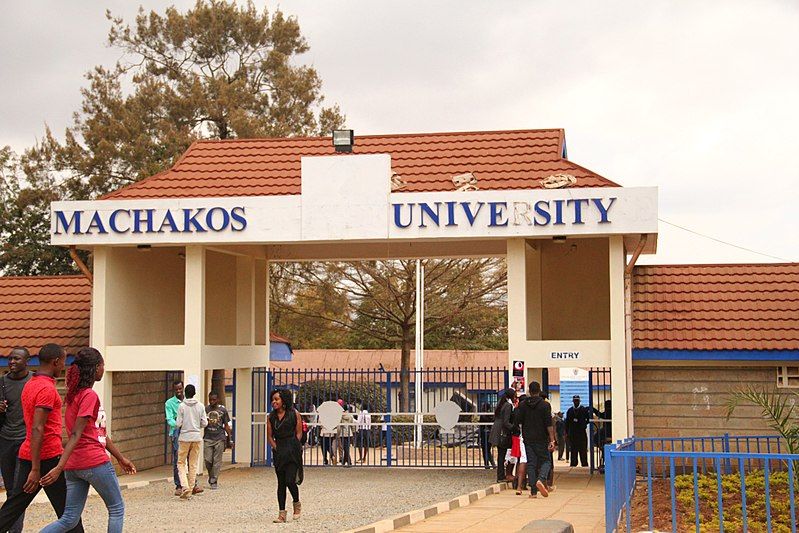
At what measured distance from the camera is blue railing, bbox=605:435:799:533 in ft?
34.0

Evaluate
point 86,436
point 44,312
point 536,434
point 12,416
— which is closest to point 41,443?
point 86,436

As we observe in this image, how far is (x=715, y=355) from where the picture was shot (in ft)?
64.8

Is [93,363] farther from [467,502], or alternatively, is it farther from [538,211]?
[538,211]

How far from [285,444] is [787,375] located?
10.2 meters

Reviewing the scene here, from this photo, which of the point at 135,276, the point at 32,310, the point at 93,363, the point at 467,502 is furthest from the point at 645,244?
the point at 93,363

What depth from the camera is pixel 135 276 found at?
2245 cm

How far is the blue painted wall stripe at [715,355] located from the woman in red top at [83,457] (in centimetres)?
1281

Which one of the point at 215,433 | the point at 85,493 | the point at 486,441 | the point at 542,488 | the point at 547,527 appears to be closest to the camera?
the point at 85,493

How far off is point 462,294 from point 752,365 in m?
16.9

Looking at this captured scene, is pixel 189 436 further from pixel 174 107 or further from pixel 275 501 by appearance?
pixel 174 107

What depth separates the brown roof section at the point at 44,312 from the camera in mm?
21812

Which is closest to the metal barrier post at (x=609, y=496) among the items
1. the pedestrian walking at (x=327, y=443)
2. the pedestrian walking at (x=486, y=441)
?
the pedestrian walking at (x=486, y=441)

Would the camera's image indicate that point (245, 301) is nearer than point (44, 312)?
No

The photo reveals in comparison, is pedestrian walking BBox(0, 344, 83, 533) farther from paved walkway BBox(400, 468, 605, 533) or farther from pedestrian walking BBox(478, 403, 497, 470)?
pedestrian walking BBox(478, 403, 497, 470)
